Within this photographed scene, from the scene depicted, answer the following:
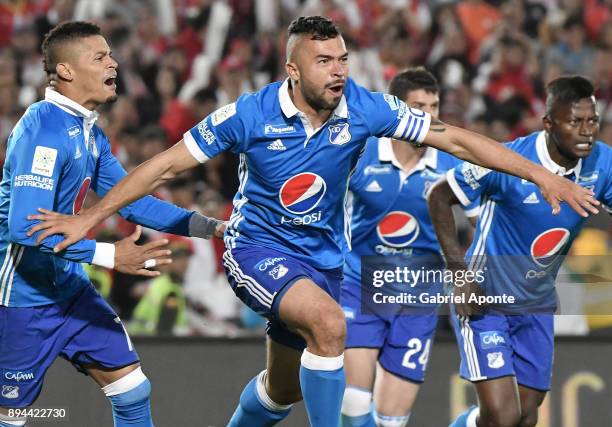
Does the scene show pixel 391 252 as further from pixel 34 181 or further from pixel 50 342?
pixel 34 181

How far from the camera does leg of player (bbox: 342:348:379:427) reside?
23.7 feet

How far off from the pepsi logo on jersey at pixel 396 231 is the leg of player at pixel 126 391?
2014 mm

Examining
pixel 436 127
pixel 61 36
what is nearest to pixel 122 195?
pixel 61 36

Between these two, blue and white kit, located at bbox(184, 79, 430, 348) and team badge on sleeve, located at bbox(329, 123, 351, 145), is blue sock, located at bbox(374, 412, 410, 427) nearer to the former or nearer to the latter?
blue and white kit, located at bbox(184, 79, 430, 348)

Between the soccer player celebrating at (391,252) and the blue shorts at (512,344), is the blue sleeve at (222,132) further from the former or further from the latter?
the blue shorts at (512,344)

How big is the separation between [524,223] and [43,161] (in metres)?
2.84

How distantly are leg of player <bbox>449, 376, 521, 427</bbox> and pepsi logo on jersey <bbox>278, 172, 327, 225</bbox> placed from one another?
1519mm

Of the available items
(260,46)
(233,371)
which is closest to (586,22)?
(260,46)

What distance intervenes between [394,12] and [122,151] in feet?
12.2

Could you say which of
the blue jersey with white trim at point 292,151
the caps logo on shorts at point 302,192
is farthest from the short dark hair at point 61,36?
the caps logo on shorts at point 302,192

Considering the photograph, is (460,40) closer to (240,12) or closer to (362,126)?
(240,12)

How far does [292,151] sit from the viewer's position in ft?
19.3

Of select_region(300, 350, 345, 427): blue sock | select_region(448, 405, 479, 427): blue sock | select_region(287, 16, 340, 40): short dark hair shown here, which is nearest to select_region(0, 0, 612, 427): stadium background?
select_region(448, 405, 479, 427): blue sock

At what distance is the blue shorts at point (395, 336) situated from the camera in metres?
7.40
